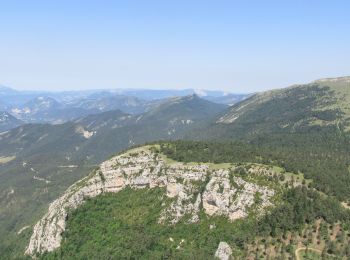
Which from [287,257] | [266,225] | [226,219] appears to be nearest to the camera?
[287,257]

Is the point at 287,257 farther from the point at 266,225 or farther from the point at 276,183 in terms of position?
the point at 276,183

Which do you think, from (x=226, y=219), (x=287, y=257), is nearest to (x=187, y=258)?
(x=226, y=219)

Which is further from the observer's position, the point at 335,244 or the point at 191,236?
the point at 191,236

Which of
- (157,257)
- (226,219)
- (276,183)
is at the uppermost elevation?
(276,183)

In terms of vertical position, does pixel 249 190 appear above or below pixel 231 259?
above

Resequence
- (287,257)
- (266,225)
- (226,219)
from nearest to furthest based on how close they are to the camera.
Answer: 1. (287,257)
2. (266,225)
3. (226,219)

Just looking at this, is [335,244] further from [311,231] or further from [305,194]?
[305,194]

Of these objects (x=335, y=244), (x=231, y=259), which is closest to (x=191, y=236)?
(x=231, y=259)

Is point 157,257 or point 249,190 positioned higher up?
point 249,190

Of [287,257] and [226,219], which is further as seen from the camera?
[226,219]
